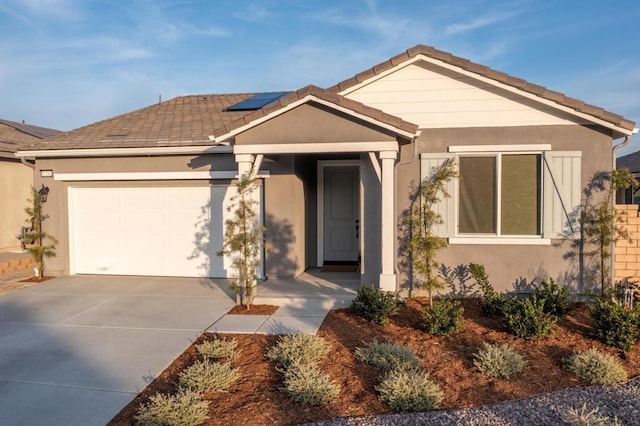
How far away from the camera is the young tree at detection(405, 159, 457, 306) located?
7.30 metres

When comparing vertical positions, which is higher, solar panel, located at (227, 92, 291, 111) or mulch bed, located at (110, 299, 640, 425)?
solar panel, located at (227, 92, 291, 111)

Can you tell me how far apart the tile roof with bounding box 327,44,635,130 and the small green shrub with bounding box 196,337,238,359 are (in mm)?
4661

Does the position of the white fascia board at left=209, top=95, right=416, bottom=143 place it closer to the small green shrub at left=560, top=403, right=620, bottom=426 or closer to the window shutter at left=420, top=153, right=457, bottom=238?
the window shutter at left=420, top=153, right=457, bottom=238

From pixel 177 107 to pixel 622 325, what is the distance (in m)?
10.5

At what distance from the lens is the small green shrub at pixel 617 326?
5.43 m

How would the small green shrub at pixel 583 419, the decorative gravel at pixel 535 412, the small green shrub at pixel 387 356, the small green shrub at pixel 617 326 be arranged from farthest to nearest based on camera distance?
the small green shrub at pixel 617 326
the small green shrub at pixel 387 356
the decorative gravel at pixel 535 412
the small green shrub at pixel 583 419

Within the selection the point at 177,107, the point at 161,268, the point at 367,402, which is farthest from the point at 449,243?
the point at 177,107

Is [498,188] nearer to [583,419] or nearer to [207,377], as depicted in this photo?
[583,419]

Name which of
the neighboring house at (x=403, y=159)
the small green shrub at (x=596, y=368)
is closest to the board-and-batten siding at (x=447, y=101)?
the neighboring house at (x=403, y=159)

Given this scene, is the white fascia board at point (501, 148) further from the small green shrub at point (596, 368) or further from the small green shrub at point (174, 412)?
the small green shrub at point (174, 412)

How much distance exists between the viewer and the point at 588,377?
4.71 m

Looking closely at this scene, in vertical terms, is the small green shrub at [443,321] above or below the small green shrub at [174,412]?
Answer: above

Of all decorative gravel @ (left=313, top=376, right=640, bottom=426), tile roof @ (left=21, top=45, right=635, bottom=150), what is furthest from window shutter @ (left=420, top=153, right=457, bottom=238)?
decorative gravel @ (left=313, top=376, right=640, bottom=426)

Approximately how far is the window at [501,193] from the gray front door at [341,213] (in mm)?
3074
